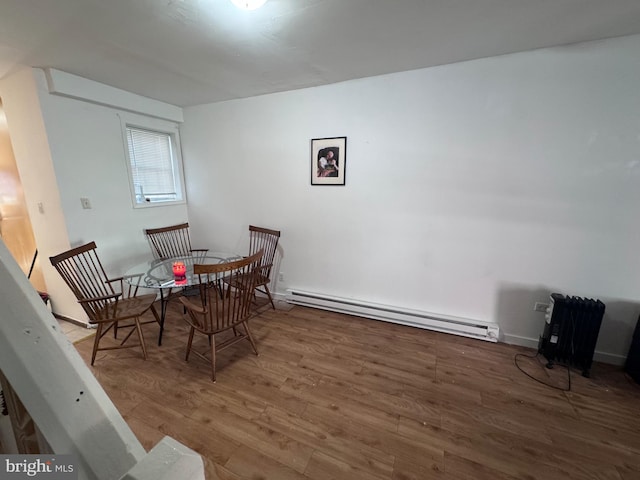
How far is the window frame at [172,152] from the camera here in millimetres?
3039

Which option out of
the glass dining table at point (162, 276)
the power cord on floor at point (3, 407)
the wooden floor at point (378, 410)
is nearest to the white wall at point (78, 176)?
the glass dining table at point (162, 276)

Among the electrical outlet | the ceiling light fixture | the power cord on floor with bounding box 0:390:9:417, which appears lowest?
the electrical outlet

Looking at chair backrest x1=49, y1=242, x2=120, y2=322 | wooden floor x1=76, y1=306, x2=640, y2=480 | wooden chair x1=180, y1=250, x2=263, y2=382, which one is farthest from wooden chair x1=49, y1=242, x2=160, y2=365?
wooden chair x1=180, y1=250, x2=263, y2=382

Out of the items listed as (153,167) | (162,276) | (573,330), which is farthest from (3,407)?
(153,167)

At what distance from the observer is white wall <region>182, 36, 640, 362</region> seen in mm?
2016

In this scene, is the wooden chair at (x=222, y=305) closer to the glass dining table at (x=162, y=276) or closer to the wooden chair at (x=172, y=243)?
the glass dining table at (x=162, y=276)

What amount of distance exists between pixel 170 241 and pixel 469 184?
368 centimetres

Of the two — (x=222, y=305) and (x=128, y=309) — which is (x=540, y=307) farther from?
(x=128, y=309)

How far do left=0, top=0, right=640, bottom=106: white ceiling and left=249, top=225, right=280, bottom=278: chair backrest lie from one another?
1651 mm

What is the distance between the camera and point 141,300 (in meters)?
2.45

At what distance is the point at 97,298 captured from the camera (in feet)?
6.70

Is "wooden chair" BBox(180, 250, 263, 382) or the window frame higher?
the window frame

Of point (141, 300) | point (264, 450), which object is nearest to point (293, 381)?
point (264, 450)

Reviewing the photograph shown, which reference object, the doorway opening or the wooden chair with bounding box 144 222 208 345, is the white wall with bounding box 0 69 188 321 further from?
the doorway opening
